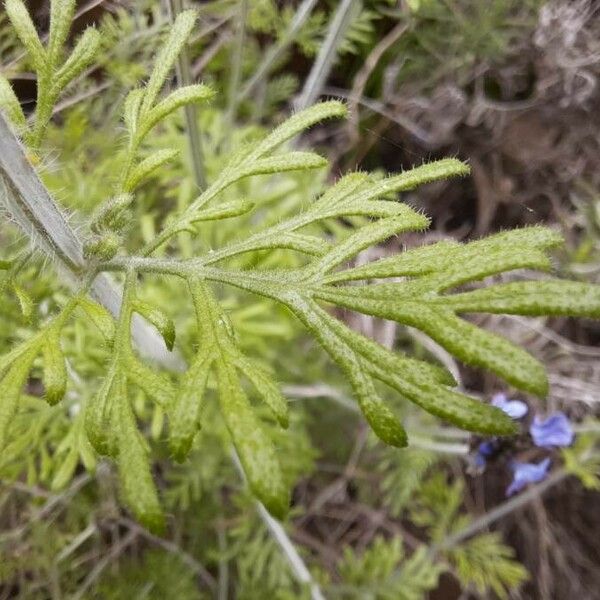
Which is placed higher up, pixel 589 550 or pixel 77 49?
pixel 77 49

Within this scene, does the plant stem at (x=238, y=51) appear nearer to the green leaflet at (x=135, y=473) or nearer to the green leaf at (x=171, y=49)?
the green leaf at (x=171, y=49)

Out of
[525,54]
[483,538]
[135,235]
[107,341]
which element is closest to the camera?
[107,341]

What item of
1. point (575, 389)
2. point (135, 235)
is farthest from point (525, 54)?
point (135, 235)

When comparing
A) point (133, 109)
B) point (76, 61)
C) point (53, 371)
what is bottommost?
point (53, 371)

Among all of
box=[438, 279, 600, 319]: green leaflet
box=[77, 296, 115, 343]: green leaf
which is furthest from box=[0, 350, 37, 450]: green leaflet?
box=[438, 279, 600, 319]: green leaflet

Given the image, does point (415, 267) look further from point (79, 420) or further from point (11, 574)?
point (11, 574)

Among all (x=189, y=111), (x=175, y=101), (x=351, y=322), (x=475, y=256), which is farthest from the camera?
(x=351, y=322)

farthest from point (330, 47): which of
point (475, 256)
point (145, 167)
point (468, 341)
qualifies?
point (468, 341)

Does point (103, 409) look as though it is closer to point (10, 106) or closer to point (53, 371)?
point (53, 371)
